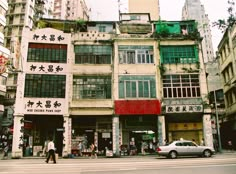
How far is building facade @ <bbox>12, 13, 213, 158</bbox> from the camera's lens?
24.0 m

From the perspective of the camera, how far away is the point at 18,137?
2322 centimetres

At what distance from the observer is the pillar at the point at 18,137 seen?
75.4 feet

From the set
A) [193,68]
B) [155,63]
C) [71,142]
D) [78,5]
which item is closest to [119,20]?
[155,63]

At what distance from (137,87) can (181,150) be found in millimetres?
7562

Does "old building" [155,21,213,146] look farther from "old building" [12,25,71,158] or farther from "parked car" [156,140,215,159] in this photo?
"old building" [12,25,71,158]

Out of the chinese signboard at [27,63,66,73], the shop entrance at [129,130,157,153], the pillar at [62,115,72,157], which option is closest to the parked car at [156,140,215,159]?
the shop entrance at [129,130,157,153]

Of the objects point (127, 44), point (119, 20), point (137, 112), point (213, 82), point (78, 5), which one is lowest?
point (137, 112)

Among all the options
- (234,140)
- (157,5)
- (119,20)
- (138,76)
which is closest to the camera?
(138,76)

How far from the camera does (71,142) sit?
79.6ft

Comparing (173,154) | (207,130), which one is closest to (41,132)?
(173,154)

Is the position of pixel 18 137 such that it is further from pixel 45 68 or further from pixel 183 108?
pixel 183 108

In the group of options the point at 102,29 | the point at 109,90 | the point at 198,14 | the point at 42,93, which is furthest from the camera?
the point at 198,14

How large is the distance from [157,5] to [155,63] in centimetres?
1134

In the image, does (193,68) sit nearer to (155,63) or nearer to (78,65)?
(155,63)
